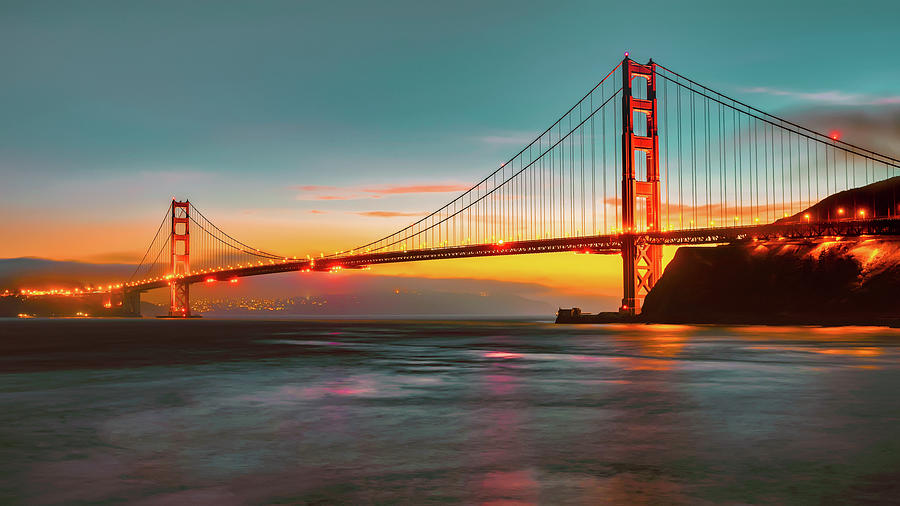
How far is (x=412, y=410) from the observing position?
1527 centimetres

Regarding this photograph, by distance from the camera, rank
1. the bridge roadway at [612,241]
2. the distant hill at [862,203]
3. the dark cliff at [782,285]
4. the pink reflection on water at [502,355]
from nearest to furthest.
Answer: the pink reflection on water at [502,355] < the bridge roadway at [612,241] < the dark cliff at [782,285] < the distant hill at [862,203]

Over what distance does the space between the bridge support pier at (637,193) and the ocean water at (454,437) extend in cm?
6895

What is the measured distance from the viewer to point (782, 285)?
95.4 meters

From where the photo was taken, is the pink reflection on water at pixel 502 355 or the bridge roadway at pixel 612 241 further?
the bridge roadway at pixel 612 241

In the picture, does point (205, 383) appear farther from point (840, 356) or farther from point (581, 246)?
point (581, 246)

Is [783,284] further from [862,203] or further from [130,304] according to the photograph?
[130,304]

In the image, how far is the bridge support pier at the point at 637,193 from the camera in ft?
304

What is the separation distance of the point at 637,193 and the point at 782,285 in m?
19.2

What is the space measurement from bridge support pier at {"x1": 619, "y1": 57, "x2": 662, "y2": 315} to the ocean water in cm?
6895

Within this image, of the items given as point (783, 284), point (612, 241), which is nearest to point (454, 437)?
point (612, 241)

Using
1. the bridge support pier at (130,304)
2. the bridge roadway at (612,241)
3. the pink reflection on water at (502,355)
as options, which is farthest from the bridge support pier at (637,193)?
the bridge support pier at (130,304)

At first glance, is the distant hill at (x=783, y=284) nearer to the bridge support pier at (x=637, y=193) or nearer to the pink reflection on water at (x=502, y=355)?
the bridge support pier at (x=637, y=193)

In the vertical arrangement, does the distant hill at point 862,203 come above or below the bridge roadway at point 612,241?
above

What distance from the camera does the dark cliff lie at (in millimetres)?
Answer: 85250
